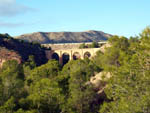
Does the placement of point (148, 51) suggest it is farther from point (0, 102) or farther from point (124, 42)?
point (124, 42)

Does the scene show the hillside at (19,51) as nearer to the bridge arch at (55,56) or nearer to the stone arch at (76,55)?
the bridge arch at (55,56)

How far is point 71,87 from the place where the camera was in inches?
1209

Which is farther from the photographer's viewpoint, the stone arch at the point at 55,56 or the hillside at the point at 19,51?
the stone arch at the point at 55,56

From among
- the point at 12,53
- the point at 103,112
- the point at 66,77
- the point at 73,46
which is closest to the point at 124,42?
the point at 66,77

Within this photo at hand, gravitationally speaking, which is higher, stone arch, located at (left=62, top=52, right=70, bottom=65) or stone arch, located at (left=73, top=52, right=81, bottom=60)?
stone arch, located at (left=73, top=52, right=81, bottom=60)

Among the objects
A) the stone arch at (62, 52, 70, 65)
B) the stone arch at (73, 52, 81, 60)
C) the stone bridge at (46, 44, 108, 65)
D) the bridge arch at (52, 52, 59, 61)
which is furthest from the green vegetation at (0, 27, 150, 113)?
the bridge arch at (52, 52, 59, 61)

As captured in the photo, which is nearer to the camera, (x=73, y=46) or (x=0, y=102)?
(x=0, y=102)

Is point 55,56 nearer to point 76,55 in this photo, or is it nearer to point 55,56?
point 55,56

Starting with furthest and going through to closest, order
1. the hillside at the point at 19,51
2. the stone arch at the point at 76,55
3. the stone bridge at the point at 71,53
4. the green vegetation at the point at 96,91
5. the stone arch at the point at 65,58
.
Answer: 1. the stone arch at the point at 65,58
2. the stone arch at the point at 76,55
3. the stone bridge at the point at 71,53
4. the hillside at the point at 19,51
5. the green vegetation at the point at 96,91

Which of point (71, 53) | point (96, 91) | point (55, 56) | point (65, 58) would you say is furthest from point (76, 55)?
point (96, 91)

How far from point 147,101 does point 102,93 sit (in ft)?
62.5

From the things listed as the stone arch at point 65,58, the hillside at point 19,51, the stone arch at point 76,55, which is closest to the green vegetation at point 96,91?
the hillside at point 19,51

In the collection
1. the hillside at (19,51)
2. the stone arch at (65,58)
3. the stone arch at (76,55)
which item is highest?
the hillside at (19,51)

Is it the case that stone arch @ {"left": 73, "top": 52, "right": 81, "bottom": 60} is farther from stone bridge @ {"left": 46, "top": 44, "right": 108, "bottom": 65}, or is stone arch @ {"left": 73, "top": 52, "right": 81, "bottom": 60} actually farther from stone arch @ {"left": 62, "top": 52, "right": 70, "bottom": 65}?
stone arch @ {"left": 62, "top": 52, "right": 70, "bottom": 65}
